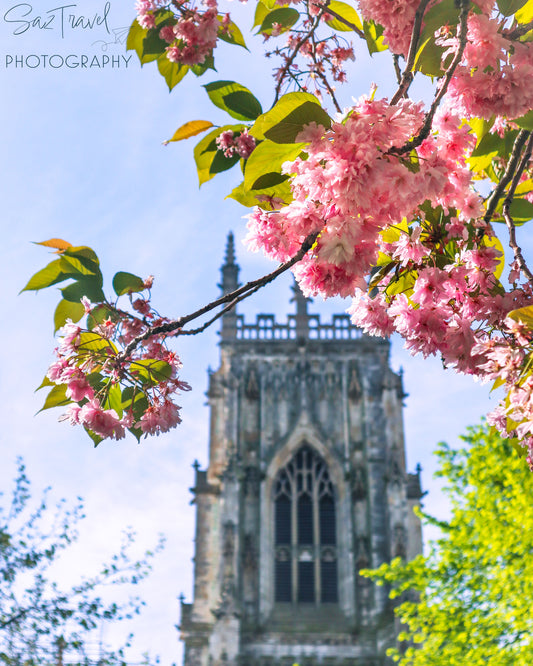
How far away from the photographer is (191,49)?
3670 mm

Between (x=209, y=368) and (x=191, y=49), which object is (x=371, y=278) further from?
(x=209, y=368)

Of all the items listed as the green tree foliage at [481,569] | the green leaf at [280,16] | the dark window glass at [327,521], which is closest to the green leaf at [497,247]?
the green leaf at [280,16]

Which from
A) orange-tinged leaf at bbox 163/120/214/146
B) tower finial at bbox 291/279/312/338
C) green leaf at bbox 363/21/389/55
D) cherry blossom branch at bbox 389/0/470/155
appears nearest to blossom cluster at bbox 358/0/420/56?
cherry blossom branch at bbox 389/0/470/155

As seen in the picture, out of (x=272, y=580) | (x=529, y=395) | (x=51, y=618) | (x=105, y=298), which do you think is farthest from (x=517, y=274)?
(x=272, y=580)

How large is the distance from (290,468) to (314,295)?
28349 millimetres

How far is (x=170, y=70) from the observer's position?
376cm

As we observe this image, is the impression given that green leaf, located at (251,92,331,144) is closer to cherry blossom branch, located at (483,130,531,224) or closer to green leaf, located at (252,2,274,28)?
cherry blossom branch, located at (483,130,531,224)

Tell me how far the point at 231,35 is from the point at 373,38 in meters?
0.72

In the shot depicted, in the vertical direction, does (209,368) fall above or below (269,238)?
above

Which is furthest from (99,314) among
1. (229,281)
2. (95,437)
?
(229,281)

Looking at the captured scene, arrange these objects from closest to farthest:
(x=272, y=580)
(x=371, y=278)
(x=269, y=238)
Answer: (x=269, y=238) → (x=371, y=278) → (x=272, y=580)

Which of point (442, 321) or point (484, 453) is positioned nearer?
point (442, 321)

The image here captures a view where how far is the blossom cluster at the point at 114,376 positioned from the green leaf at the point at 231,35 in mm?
1166

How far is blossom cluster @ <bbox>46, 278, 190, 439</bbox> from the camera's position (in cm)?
310
